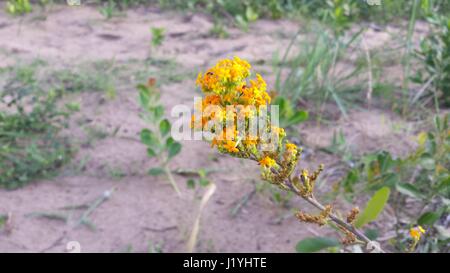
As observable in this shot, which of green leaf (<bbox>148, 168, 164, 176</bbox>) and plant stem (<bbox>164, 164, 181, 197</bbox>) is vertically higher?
green leaf (<bbox>148, 168, 164, 176</bbox>)

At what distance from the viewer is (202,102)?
872 millimetres

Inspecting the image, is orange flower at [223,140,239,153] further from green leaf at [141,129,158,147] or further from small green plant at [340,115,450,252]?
green leaf at [141,129,158,147]

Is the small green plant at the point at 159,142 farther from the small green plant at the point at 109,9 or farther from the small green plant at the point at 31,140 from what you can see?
the small green plant at the point at 109,9

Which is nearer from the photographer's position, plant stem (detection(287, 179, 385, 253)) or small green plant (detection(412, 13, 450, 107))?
plant stem (detection(287, 179, 385, 253))

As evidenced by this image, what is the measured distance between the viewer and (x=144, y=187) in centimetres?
207

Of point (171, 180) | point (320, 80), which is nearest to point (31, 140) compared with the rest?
point (171, 180)

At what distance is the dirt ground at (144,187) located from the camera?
182 centimetres

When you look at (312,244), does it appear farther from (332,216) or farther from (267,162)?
(267,162)

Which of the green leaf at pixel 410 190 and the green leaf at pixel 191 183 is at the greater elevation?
the green leaf at pixel 410 190

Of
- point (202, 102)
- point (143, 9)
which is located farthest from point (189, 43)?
point (202, 102)

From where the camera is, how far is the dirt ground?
5.98 feet

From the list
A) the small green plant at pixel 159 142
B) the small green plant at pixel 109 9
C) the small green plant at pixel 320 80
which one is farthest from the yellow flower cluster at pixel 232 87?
the small green plant at pixel 109 9

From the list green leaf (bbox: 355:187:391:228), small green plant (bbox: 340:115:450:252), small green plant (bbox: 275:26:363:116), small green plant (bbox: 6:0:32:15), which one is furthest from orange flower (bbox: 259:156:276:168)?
small green plant (bbox: 6:0:32:15)

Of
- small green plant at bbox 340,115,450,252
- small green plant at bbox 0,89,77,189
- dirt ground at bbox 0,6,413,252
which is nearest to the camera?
small green plant at bbox 340,115,450,252
